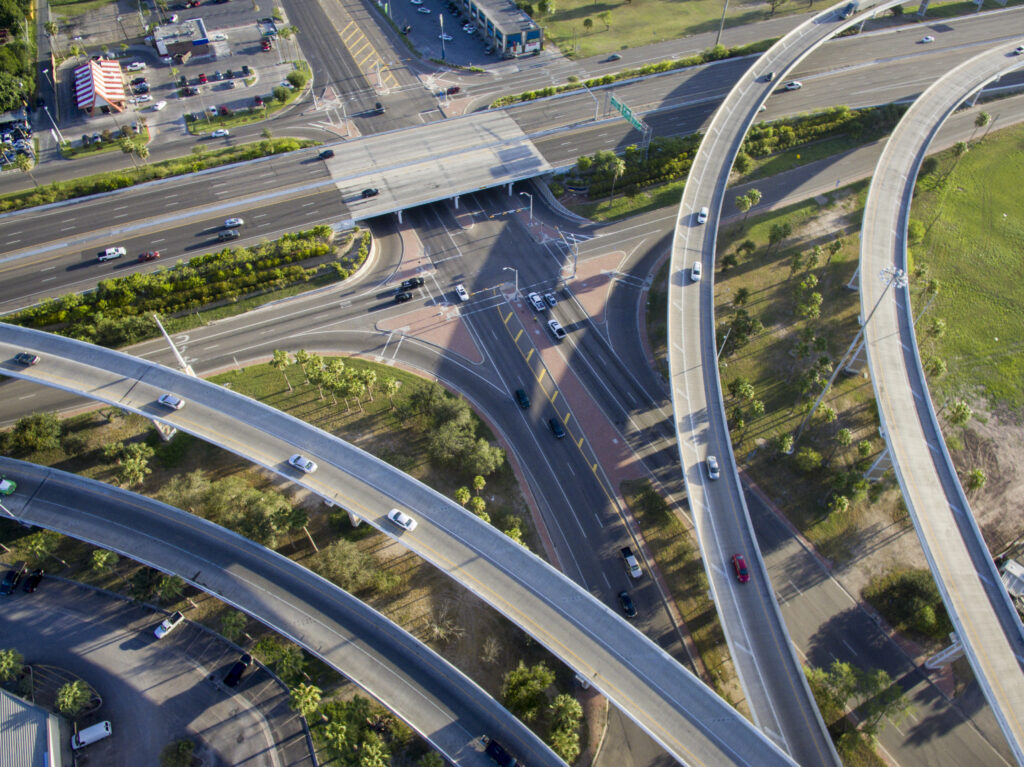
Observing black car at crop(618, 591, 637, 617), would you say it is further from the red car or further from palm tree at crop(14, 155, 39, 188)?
palm tree at crop(14, 155, 39, 188)

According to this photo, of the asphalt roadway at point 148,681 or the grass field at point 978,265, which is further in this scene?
the grass field at point 978,265

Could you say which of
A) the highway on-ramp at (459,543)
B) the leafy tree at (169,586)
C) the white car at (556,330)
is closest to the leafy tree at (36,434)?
the highway on-ramp at (459,543)

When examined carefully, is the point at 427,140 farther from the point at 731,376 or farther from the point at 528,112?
the point at 731,376

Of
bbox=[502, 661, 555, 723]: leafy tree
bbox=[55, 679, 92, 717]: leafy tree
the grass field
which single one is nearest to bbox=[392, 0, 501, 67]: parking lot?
the grass field

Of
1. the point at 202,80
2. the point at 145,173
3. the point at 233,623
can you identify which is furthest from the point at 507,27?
the point at 233,623

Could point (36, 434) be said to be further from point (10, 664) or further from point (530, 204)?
point (530, 204)

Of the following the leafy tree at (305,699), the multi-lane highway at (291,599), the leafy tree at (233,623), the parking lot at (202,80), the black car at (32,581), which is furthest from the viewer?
the parking lot at (202,80)

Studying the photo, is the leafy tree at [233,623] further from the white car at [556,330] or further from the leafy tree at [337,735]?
the white car at [556,330]
